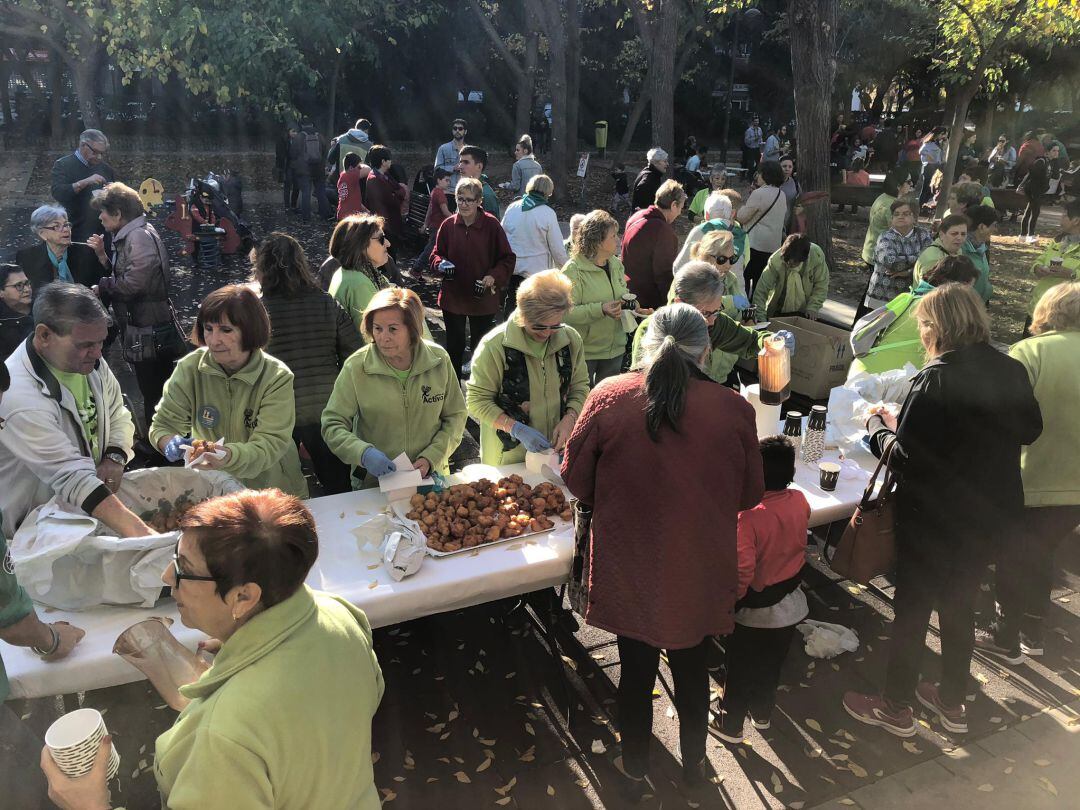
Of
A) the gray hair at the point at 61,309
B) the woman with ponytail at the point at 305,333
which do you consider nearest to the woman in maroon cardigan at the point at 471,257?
the woman with ponytail at the point at 305,333

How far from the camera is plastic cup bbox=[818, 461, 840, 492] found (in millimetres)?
3713

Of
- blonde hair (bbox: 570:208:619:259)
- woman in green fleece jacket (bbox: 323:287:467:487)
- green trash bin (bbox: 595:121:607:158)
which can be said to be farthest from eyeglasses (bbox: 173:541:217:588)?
green trash bin (bbox: 595:121:607:158)

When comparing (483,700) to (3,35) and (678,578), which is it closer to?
(678,578)

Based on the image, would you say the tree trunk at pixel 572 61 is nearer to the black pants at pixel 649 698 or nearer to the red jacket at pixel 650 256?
the red jacket at pixel 650 256

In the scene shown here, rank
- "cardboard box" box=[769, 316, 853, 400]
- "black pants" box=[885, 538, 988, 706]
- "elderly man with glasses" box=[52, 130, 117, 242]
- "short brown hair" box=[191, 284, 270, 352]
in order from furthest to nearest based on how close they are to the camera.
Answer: "elderly man with glasses" box=[52, 130, 117, 242], "cardboard box" box=[769, 316, 853, 400], "short brown hair" box=[191, 284, 270, 352], "black pants" box=[885, 538, 988, 706]

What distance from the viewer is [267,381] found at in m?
3.46

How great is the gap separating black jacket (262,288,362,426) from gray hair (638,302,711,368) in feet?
7.48

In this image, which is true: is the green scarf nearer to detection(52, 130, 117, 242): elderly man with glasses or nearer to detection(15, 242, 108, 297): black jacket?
detection(15, 242, 108, 297): black jacket

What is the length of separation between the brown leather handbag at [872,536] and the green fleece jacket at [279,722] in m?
2.24

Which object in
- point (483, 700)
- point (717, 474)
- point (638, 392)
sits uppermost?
point (638, 392)

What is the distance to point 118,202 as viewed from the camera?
4.98 meters

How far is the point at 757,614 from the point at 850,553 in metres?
0.52

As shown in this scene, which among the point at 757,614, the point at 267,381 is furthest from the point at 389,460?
the point at 757,614

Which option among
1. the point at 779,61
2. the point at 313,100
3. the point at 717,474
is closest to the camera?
the point at 717,474
